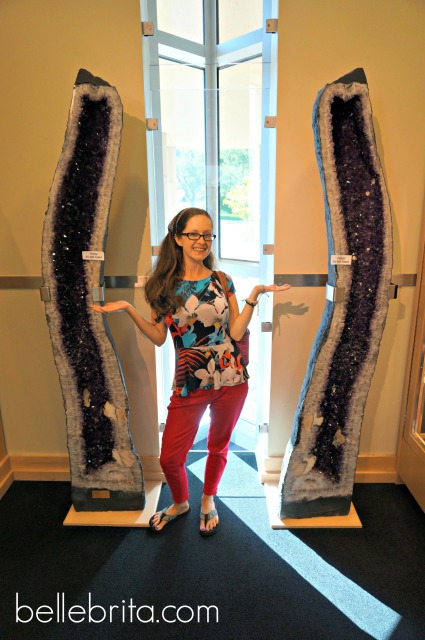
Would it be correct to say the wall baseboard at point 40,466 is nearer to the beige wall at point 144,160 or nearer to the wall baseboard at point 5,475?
the wall baseboard at point 5,475

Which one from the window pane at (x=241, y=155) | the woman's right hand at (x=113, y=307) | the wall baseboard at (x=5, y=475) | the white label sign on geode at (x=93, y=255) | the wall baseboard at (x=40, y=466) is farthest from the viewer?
the wall baseboard at (x=40, y=466)

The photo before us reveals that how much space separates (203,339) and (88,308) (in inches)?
20.6

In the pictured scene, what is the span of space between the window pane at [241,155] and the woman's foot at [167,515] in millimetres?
1313

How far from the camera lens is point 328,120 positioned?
Answer: 165cm

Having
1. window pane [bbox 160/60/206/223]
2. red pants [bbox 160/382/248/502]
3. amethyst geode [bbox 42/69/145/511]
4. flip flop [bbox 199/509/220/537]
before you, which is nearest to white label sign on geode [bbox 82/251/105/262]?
amethyst geode [bbox 42/69/145/511]

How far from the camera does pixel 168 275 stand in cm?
174

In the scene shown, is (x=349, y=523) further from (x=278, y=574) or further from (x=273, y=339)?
(x=273, y=339)

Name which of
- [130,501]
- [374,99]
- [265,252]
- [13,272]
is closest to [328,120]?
[374,99]

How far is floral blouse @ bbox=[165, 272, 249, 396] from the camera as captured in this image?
1.72 meters

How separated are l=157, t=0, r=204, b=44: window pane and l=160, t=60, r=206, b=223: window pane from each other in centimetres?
20

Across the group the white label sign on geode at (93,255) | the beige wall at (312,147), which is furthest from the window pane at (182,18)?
the white label sign on geode at (93,255)

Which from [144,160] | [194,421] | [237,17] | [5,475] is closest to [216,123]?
[144,160]

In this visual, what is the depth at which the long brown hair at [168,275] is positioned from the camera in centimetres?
171

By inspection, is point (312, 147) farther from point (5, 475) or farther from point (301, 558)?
point (5, 475)
